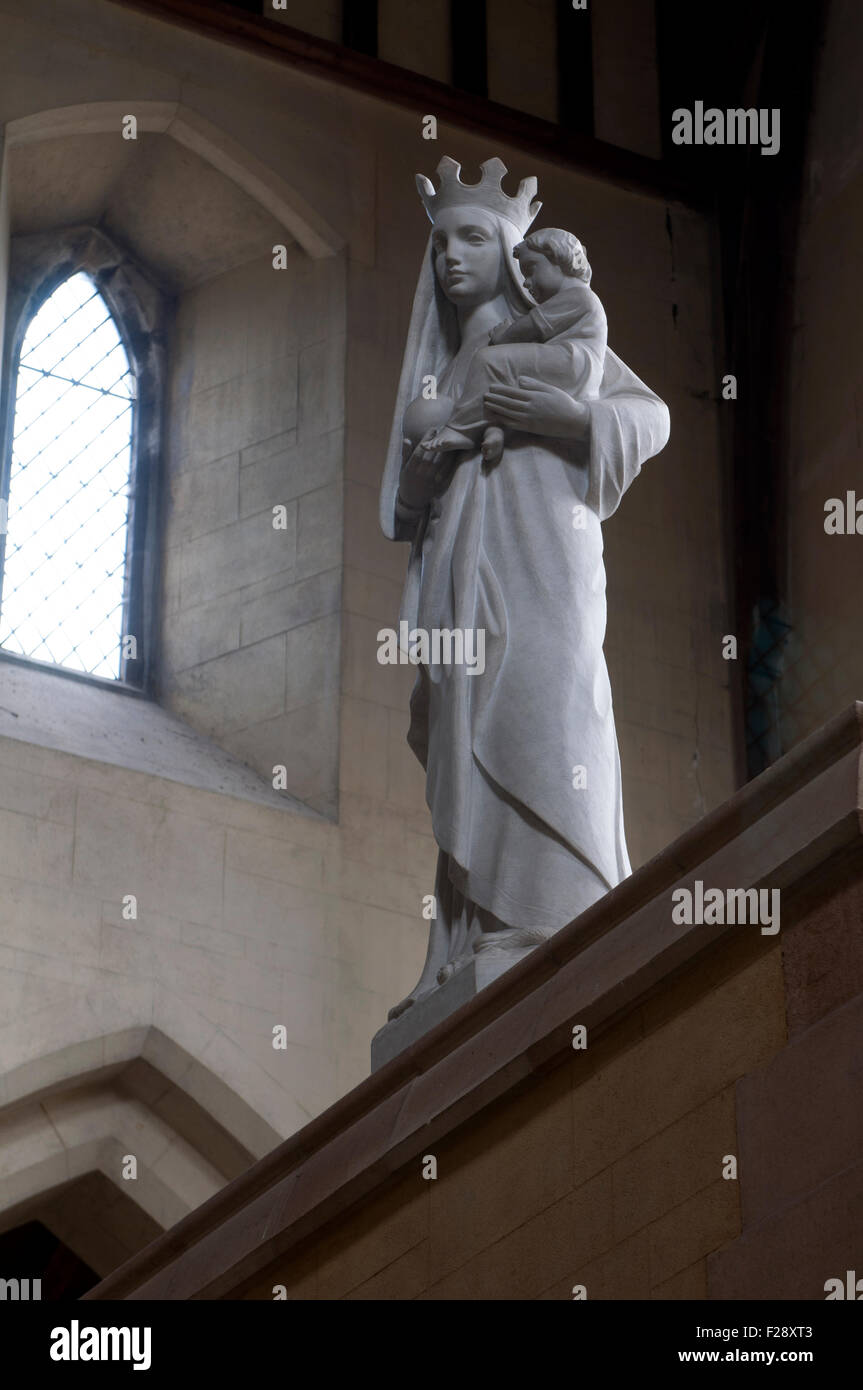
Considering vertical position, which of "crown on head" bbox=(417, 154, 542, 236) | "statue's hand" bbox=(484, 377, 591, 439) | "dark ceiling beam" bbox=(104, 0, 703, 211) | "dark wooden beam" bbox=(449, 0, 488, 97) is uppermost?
"dark wooden beam" bbox=(449, 0, 488, 97)

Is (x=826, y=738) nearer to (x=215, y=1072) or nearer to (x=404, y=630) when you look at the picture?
(x=404, y=630)

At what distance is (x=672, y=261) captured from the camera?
12.1 metres

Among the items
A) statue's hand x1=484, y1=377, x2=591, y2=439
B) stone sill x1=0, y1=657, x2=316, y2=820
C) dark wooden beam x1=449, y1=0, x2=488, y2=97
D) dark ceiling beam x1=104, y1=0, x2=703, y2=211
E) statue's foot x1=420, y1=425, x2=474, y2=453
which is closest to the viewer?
statue's hand x1=484, y1=377, x2=591, y2=439

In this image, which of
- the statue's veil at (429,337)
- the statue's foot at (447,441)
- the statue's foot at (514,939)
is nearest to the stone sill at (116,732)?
the statue's veil at (429,337)

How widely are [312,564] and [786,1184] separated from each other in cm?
717

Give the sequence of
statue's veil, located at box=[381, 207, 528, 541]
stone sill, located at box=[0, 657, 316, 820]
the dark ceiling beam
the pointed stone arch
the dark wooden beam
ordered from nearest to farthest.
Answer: statue's veil, located at box=[381, 207, 528, 541] → stone sill, located at box=[0, 657, 316, 820] → the pointed stone arch → the dark ceiling beam → the dark wooden beam

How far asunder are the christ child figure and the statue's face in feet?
0.30

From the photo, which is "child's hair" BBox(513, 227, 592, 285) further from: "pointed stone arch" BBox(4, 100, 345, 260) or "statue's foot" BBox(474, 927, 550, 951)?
"pointed stone arch" BBox(4, 100, 345, 260)

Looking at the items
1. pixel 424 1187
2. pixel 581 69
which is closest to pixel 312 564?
pixel 581 69

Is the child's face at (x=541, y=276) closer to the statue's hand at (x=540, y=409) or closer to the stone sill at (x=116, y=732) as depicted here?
the statue's hand at (x=540, y=409)

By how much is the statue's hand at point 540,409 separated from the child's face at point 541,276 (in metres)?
0.32

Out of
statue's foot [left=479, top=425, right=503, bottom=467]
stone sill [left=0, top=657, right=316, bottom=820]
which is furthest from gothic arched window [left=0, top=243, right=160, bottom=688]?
statue's foot [left=479, top=425, right=503, bottom=467]

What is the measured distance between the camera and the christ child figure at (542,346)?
5254 mm

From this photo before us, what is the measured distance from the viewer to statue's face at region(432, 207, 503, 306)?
5.59 meters
